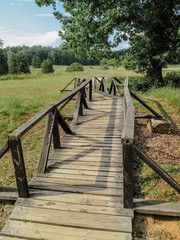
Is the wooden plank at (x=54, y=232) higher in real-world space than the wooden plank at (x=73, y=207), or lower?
lower

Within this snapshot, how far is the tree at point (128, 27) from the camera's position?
9109mm

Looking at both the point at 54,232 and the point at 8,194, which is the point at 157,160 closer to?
the point at 54,232

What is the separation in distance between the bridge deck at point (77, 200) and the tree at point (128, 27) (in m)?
7.79

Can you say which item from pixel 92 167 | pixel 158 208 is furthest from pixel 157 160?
pixel 158 208

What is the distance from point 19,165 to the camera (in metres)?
2.47

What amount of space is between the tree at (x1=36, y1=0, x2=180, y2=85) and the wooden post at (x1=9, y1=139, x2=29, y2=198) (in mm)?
8782

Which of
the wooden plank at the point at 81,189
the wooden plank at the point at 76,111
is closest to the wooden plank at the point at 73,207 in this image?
the wooden plank at the point at 81,189

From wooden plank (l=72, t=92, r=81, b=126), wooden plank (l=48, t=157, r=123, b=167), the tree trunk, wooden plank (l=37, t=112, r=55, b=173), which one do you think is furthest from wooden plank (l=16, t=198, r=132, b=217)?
the tree trunk

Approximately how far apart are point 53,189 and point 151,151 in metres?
2.80

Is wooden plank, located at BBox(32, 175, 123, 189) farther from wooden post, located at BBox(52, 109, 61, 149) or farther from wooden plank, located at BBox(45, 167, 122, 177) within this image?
wooden post, located at BBox(52, 109, 61, 149)

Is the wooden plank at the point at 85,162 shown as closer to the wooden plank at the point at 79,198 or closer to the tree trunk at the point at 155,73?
the wooden plank at the point at 79,198

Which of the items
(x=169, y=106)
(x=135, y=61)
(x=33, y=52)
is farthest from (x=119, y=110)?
(x=33, y=52)

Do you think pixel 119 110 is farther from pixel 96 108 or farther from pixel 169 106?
pixel 169 106

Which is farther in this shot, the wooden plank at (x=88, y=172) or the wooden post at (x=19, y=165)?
the wooden plank at (x=88, y=172)
